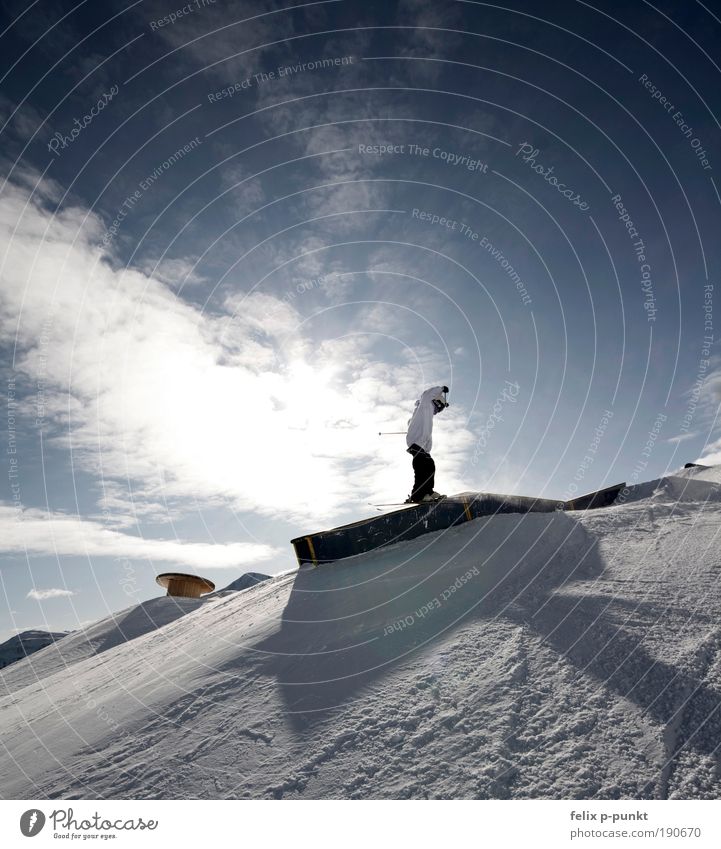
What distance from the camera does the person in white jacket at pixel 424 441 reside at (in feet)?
31.5

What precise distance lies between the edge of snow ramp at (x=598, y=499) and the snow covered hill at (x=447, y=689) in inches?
119

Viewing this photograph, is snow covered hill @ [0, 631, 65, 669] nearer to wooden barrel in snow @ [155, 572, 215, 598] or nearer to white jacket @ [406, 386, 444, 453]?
wooden barrel in snow @ [155, 572, 215, 598]

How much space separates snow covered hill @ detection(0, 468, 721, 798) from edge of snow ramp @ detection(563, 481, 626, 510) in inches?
119

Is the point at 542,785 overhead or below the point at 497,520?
below

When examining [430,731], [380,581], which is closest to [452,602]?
[380,581]

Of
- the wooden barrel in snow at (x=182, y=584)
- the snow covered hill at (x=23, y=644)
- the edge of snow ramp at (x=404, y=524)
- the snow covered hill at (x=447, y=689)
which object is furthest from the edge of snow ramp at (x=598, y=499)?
the snow covered hill at (x=23, y=644)

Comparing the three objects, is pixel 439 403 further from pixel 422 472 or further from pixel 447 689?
pixel 447 689

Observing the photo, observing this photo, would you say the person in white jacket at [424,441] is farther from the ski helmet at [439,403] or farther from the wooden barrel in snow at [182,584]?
the wooden barrel in snow at [182,584]

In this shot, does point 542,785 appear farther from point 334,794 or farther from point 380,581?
point 380,581

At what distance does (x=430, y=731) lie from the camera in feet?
11.7

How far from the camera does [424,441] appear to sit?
9.97 meters

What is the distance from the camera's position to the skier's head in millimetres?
10438

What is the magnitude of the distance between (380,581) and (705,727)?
4549mm
